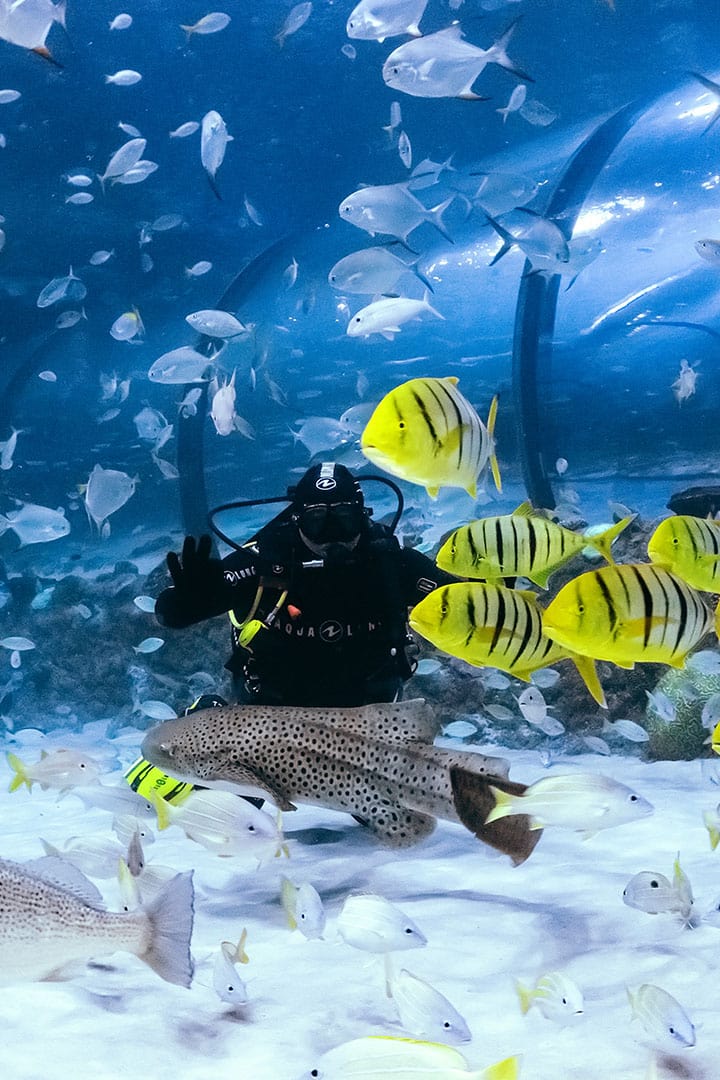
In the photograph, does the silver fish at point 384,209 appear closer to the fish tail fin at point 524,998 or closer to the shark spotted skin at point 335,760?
the shark spotted skin at point 335,760

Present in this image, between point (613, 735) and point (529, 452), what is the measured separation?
6.05 meters

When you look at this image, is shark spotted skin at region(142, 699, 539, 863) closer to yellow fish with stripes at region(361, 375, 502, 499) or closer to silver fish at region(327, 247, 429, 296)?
yellow fish with stripes at region(361, 375, 502, 499)

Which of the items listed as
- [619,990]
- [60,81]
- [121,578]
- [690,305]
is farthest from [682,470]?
[619,990]

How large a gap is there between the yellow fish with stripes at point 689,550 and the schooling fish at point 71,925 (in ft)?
5.14

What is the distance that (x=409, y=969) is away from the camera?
94.0 inches

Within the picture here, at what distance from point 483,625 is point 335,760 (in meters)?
1.13

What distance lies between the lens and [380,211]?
5.25 m

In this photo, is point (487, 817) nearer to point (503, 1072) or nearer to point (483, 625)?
point (483, 625)

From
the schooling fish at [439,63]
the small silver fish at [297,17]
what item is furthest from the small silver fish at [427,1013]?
the small silver fish at [297,17]

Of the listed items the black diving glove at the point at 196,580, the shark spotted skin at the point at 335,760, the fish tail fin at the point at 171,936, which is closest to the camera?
the fish tail fin at the point at 171,936

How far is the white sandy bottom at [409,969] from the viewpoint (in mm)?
1908

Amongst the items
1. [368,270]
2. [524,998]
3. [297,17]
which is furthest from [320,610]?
[297,17]

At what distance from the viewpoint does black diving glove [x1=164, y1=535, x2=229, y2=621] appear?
3467 millimetres

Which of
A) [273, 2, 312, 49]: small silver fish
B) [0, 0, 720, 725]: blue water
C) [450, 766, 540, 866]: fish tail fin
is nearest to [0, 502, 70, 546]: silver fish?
[0, 0, 720, 725]: blue water
